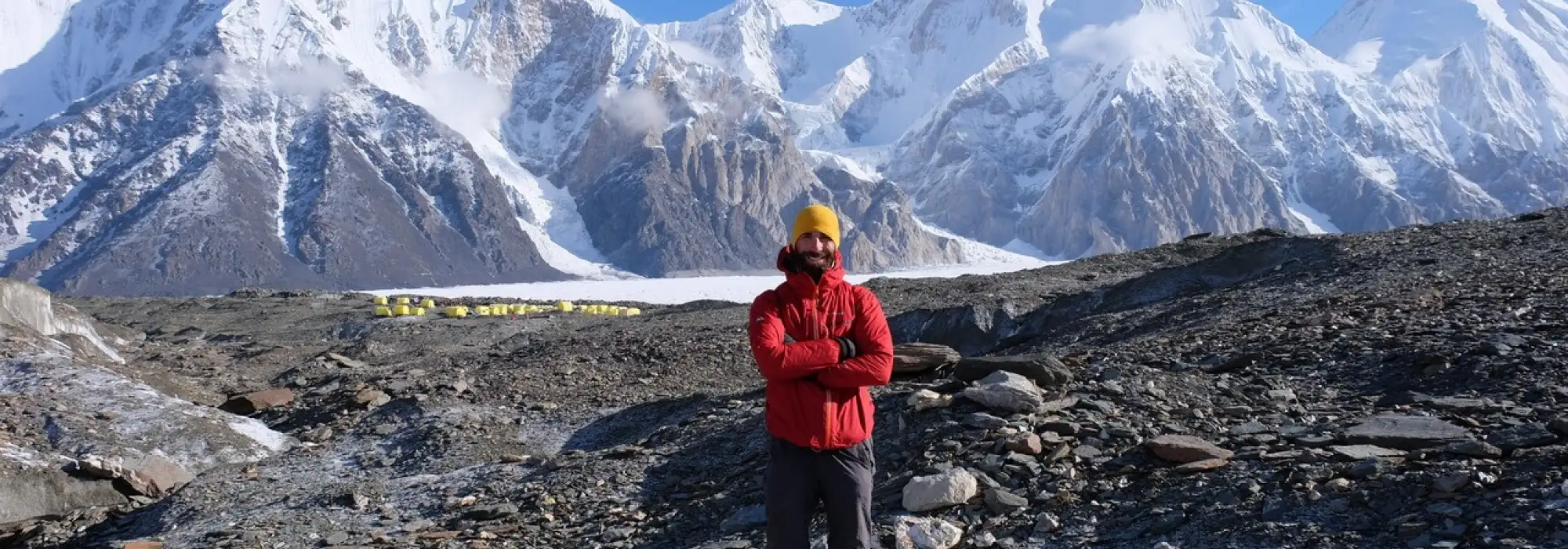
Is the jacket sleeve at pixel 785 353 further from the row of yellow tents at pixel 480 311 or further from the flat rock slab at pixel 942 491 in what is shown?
the row of yellow tents at pixel 480 311

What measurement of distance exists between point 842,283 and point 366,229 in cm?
19923

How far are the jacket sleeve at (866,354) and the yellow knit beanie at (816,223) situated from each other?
36 cm

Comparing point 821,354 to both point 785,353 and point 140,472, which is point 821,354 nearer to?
point 785,353

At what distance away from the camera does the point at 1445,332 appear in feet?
34.8

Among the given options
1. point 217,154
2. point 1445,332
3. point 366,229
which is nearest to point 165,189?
point 217,154

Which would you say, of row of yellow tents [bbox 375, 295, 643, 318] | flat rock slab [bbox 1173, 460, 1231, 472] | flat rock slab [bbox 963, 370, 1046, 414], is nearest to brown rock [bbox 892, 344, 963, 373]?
flat rock slab [bbox 963, 370, 1046, 414]

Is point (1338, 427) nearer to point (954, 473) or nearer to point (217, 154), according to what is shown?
point (954, 473)

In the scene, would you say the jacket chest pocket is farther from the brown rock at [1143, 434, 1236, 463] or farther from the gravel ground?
the brown rock at [1143, 434, 1236, 463]

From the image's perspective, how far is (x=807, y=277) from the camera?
6.02 m

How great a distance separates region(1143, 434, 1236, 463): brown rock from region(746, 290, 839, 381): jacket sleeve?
9.49 ft

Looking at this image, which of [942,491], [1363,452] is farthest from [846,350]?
[1363,452]

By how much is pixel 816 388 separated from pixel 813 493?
56cm

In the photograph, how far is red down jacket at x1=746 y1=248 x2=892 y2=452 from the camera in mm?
5812

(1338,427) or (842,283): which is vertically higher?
(842,283)
